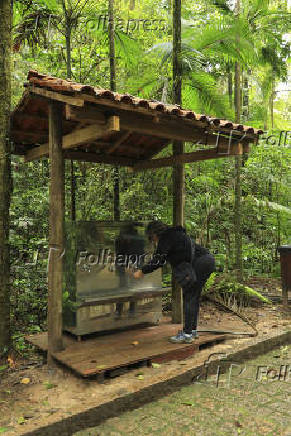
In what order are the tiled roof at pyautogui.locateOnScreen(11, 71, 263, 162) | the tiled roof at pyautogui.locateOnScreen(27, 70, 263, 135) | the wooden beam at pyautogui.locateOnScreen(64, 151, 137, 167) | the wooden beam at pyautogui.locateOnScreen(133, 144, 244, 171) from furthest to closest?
the wooden beam at pyautogui.locateOnScreen(64, 151, 137, 167), the wooden beam at pyautogui.locateOnScreen(133, 144, 244, 171), the tiled roof at pyautogui.locateOnScreen(11, 71, 263, 162), the tiled roof at pyautogui.locateOnScreen(27, 70, 263, 135)

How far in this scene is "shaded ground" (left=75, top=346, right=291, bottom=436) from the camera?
3615 mm

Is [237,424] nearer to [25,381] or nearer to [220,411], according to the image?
[220,411]

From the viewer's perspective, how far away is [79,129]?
543 centimetres

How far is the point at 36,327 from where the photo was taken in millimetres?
6480

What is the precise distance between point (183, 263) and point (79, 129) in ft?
7.98

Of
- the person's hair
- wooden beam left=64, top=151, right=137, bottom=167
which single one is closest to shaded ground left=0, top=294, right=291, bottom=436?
the person's hair

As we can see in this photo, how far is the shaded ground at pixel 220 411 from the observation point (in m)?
3.62

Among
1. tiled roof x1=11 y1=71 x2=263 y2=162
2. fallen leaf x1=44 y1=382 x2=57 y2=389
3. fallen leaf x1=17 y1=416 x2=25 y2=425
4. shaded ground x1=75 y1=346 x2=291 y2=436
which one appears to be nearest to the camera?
fallen leaf x1=17 y1=416 x2=25 y2=425

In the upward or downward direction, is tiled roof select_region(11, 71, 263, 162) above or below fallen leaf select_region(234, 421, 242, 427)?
above

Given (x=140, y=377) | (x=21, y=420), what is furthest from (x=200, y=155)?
(x=21, y=420)

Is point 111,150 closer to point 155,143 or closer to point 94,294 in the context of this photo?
point 155,143

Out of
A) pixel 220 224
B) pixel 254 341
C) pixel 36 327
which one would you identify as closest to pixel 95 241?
pixel 36 327

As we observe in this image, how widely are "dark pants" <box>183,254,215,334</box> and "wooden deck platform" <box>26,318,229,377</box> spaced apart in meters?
0.29

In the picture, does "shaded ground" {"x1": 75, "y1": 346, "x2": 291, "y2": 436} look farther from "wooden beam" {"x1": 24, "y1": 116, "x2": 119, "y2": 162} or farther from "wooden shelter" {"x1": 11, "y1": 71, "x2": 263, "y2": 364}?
"wooden beam" {"x1": 24, "y1": 116, "x2": 119, "y2": 162}
